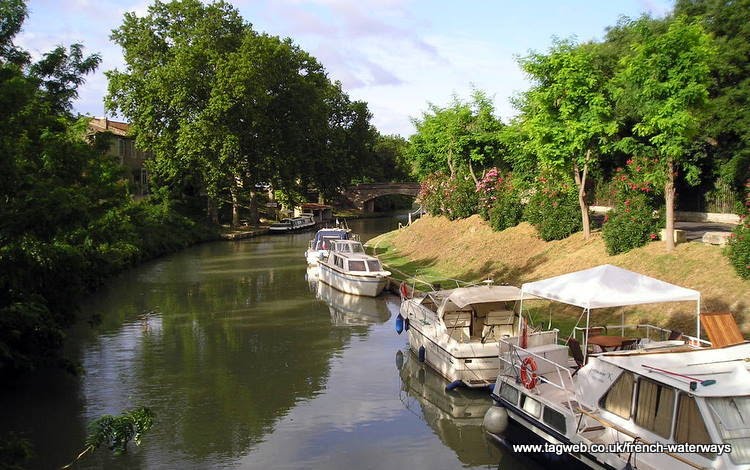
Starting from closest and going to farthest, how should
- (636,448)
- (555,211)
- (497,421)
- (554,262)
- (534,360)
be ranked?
(636,448) → (497,421) → (534,360) → (554,262) → (555,211)

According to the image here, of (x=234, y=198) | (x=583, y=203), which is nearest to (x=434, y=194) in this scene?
(x=583, y=203)

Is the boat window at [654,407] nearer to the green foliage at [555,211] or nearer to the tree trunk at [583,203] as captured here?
the tree trunk at [583,203]

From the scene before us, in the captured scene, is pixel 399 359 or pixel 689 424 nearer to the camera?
pixel 689 424

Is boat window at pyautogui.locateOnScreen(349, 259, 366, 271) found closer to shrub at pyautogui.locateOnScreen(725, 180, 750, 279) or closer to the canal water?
the canal water

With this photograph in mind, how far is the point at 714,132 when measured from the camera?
28109mm

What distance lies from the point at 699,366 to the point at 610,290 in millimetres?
3684

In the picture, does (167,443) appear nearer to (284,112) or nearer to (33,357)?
(33,357)

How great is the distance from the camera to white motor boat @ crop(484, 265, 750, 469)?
34.7 ft

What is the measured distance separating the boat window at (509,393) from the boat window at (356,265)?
19.9m

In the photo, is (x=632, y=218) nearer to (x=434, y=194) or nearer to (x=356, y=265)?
(x=356, y=265)

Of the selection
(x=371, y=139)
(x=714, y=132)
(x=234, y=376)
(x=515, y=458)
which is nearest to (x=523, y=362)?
(x=515, y=458)

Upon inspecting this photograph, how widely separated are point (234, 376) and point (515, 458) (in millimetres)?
9488

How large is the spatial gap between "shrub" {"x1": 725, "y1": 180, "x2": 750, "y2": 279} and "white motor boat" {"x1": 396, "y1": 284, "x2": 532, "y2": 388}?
6.63 metres

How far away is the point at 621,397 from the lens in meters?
12.3
